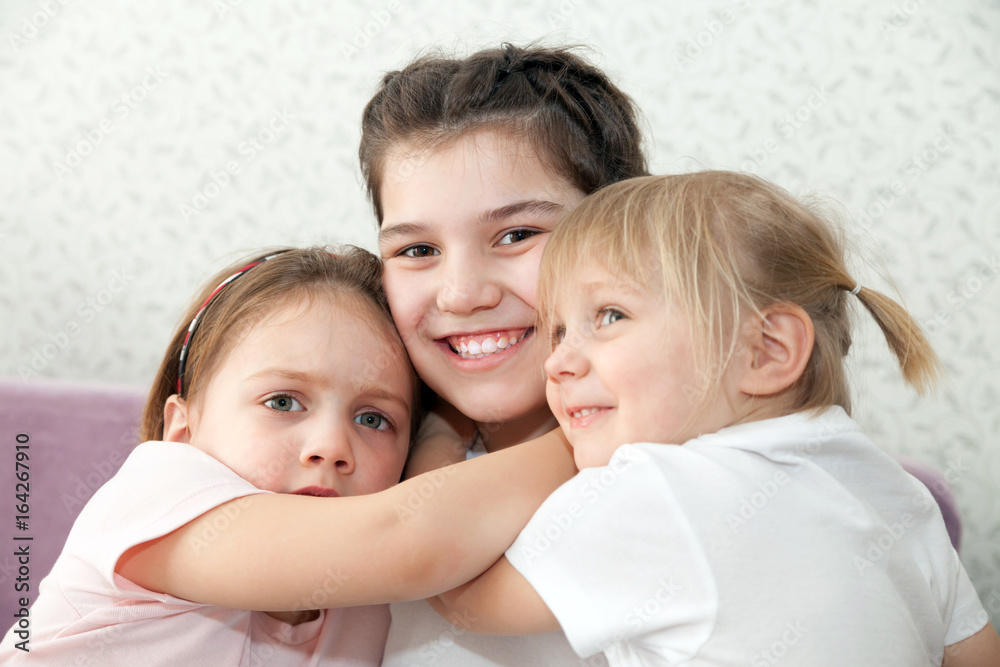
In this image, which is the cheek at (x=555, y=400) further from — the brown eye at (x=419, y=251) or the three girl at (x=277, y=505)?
the brown eye at (x=419, y=251)

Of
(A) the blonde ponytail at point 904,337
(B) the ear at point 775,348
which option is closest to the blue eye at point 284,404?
(B) the ear at point 775,348

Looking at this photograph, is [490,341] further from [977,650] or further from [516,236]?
[977,650]

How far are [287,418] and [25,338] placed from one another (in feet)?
5.02

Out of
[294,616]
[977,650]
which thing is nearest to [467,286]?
[294,616]

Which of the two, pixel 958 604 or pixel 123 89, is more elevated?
pixel 123 89

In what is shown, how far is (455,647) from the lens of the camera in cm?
90

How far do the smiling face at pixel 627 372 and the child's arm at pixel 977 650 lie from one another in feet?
1.25

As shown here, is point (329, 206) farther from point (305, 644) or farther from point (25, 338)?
point (305, 644)

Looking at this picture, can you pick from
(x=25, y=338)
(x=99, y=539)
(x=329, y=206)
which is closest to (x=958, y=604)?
(x=99, y=539)

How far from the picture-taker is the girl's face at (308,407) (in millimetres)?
875

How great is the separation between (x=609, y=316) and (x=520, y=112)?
1.25ft

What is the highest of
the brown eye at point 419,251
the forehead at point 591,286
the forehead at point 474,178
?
the forehead at point 474,178

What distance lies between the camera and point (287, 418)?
0.90 m

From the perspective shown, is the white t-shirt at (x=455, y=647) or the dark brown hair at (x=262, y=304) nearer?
the white t-shirt at (x=455, y=647)
